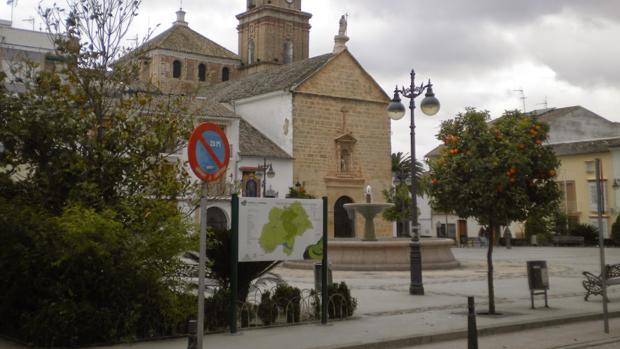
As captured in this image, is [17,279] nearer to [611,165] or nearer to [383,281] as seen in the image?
[383,281]

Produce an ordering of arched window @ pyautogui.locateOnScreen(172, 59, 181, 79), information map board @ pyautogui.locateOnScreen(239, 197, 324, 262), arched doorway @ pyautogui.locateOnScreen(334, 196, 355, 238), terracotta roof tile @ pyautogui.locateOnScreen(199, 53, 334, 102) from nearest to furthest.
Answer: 1. information map board @ pyautogui.locateOnScreen(239, 197, 324, 262)
2. arched doorway @ pyautogui.locateOnScreen(334, 196, 355, 238)
3. terracotta roof tile @ pyautogui.locateOnScreen(199, 53, 334, 102)
4. arched window @ pyautogui.locateOnScreen(172, 59, 181, 79)

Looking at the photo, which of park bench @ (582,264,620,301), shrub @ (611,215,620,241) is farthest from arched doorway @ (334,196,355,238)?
park bench @ (582,264,620,301)

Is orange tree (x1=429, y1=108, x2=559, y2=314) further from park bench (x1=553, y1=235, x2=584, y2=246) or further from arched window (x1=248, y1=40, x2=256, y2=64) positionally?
arched window (x1=248, y1=40, x2=256, y2=64)

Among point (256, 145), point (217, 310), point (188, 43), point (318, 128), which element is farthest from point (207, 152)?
point (188, 43)

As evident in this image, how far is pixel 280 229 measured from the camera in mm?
10617

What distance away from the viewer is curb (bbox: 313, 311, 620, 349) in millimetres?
9383

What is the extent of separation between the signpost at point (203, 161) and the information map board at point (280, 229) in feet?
9.04

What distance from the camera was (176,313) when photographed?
9.55 meters

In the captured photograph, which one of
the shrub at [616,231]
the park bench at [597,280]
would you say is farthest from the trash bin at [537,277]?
the shrub at [616,231]

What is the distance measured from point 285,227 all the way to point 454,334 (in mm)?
3066

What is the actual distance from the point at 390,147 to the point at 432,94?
29937 millimetres

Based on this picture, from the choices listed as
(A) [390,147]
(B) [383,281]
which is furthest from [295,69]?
(B) [383,281]

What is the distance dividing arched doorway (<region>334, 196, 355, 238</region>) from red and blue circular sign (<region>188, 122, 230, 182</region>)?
34361 mm

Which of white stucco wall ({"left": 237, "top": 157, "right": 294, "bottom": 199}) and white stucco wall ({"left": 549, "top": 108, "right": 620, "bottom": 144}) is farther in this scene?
white stucco wall ({"left": 549, "top": 108, "right": 620, "bottom": 144})
